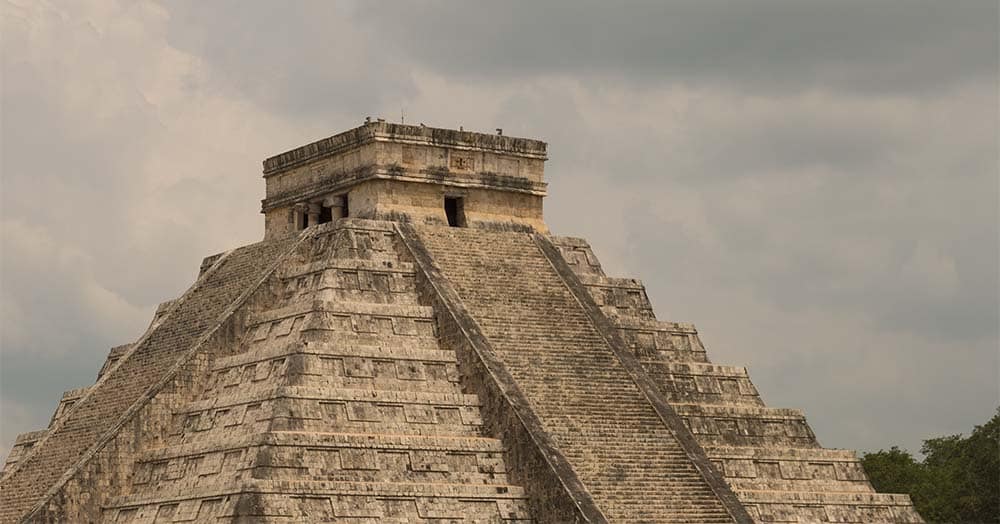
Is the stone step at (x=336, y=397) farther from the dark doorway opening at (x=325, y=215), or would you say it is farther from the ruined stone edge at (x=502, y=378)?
the dark doorway opening at (x=325, y=215)

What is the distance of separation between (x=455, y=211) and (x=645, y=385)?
19.0 feet

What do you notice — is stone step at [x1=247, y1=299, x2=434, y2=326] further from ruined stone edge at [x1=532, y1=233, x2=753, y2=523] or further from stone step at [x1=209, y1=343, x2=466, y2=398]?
ruined stone edge at [x1=532, y1=233, x2=753, y2=523]

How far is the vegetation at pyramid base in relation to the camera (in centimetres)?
5234

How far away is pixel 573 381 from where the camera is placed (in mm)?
33125

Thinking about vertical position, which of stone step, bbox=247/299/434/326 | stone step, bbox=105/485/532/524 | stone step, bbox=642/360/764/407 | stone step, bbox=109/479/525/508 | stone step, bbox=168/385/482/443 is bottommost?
stone step, bbox=105/485/532/524

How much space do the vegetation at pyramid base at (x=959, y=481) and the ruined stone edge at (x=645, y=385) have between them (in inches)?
800

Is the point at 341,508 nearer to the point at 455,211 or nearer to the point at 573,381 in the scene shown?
the point at 573,381

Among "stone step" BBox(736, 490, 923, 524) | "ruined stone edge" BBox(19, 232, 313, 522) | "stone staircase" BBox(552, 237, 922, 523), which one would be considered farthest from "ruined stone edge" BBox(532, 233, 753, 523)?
"ruined stone edge" BBox(19, 232, 313, 522)

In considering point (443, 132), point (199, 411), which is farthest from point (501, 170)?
point (199, 411)

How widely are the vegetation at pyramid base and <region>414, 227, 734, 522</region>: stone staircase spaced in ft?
62.3

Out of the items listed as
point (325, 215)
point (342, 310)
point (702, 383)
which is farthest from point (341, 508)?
point (325, 215)

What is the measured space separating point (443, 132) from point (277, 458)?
9.46m

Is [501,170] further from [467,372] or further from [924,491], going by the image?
[924,491]

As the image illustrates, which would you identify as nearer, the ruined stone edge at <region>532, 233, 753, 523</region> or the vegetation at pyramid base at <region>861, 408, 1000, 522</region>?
the ruined stone edge at <region>532, 233, 753, 523</region>
